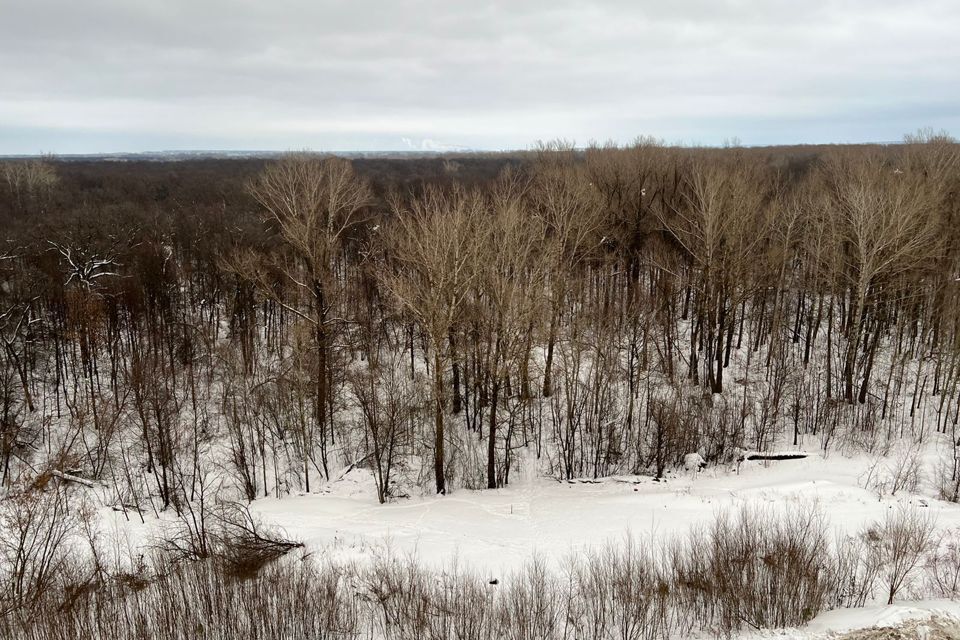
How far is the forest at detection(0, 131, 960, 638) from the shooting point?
19922 mm

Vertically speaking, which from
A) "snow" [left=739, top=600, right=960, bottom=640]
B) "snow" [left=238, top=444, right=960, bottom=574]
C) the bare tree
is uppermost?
the bare tree

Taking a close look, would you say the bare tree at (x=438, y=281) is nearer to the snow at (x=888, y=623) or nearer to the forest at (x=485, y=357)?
the forest at (x=485, y=357)

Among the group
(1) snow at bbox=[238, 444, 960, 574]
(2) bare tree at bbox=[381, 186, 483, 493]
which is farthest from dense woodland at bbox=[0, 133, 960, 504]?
(1) snow at bbox=[238, 444, 960, 574]

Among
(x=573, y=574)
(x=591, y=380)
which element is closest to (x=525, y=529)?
(x=573, y=574)

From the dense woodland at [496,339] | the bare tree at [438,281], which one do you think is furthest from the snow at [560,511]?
the bare tree at [438,281]

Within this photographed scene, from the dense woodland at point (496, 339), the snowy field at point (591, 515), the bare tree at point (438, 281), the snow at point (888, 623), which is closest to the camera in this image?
the snow at point (888, 623)

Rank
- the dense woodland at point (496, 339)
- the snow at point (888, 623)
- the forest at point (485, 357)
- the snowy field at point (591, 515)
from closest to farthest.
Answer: the snow at point (888, 623)
the snowy field at point (591, 515)
the forest at point (485, 357)
the dense woodland at point (496, 339)

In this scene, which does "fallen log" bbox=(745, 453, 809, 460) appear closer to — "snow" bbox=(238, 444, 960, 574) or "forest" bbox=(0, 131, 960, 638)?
"snow" bbox=(238, 444, 960, 574)

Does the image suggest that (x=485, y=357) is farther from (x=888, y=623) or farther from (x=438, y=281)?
(x=888, y=623)

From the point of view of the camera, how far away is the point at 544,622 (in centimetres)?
1123

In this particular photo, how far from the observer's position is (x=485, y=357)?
25.7 m

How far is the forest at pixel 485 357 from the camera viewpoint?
19.9 meters

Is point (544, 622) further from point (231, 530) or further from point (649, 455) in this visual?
point (649, 455)

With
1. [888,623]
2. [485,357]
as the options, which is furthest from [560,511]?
[485,357]
